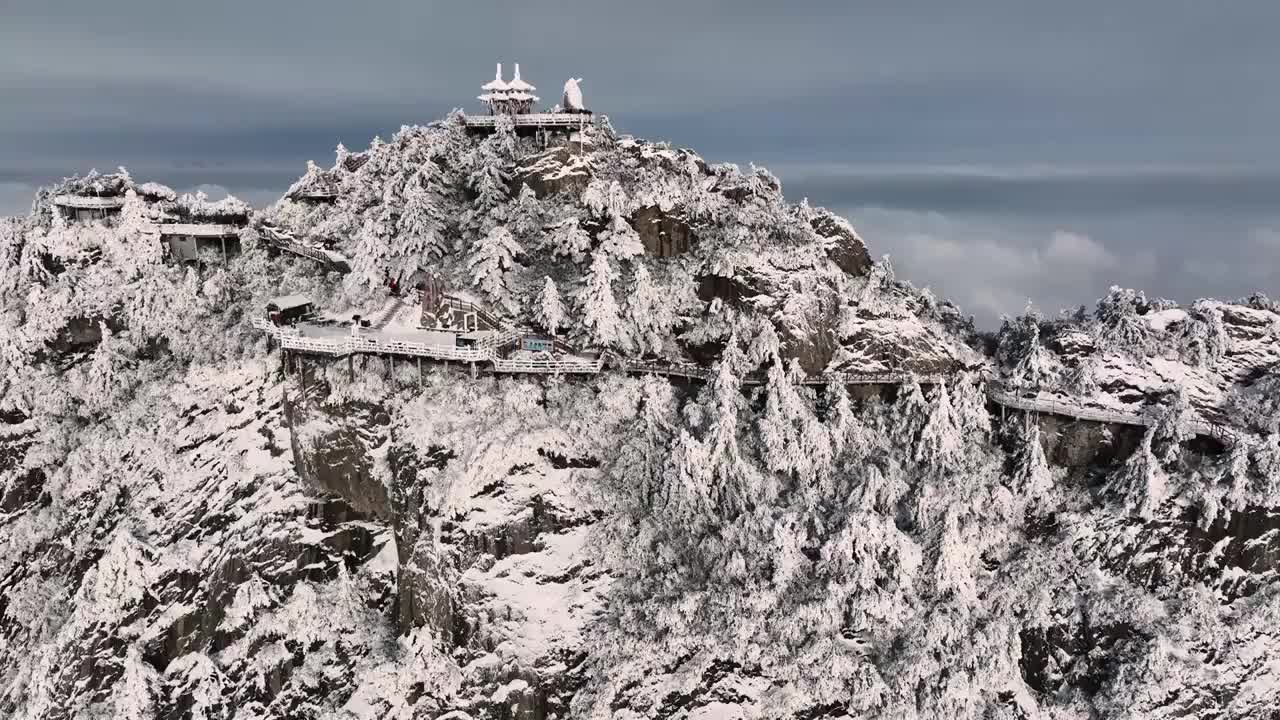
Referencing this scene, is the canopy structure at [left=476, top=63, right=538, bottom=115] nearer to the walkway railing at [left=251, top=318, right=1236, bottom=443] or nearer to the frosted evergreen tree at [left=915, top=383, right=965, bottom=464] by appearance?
the walkway railing at [left=251, top=318, right=1236, bottom=443]

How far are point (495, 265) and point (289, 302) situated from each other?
14046mm

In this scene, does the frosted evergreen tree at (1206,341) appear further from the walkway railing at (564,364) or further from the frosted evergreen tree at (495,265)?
the frosted evergreen tree at (495,265)

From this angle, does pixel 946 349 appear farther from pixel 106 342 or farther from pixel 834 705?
pixel 106 342

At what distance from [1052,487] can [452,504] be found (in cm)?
3536

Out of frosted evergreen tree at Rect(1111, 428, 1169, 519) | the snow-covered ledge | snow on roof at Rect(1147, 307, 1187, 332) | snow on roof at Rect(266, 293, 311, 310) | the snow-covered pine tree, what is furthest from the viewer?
the snow-covered ledge

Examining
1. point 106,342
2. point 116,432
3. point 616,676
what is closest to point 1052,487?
point 616,676

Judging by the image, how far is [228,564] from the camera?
45594 mm

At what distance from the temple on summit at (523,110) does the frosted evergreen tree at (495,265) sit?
15412 mm

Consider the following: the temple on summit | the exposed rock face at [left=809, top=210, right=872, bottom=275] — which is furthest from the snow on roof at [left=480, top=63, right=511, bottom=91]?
the exposed rock face at [left=809, top=210, right=872, bottom=275]

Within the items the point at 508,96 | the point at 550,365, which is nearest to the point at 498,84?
the point at 508,96

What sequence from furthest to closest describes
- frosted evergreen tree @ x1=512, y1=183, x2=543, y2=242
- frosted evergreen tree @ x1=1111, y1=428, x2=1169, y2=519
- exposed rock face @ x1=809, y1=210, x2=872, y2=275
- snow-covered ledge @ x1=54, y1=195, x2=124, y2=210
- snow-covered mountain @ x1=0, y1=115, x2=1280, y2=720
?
snow-covered ledge @ x1=54, y1=195, x2=124, y2=210, exposed rock face @ x1=809, y1=210, x2=872, y2=275, frosted evergreen tree @ x1=512, y1=183, x2=543, y2=242, frosted evergreen tree @ x1=1111, y1=428, x2=1169, y2=519, snow-covered mountain @ x1=0, y1=115, x2=1280, y2=720

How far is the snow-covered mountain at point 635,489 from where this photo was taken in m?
41.9

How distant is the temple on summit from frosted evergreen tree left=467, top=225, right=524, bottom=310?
15412mm

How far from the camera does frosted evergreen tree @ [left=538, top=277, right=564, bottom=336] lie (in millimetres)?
48969
